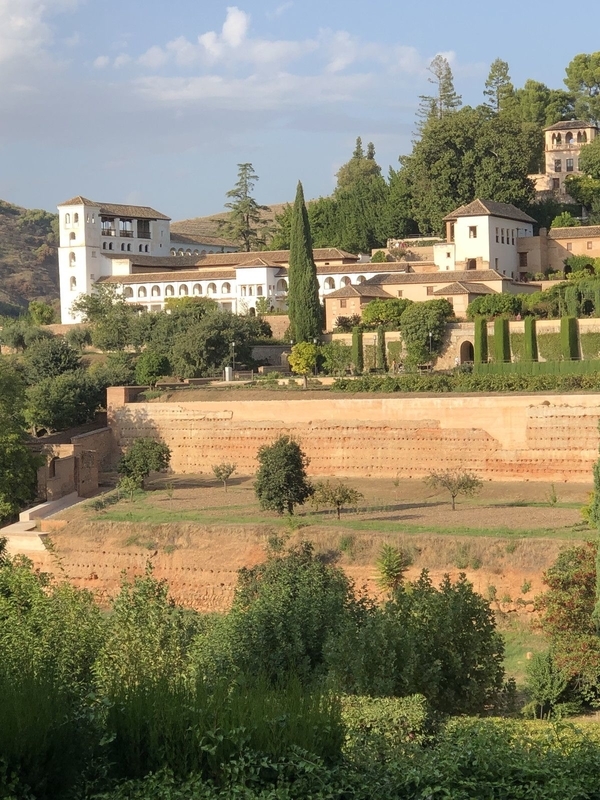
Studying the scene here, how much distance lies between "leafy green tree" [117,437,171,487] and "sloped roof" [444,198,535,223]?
58.7 feet

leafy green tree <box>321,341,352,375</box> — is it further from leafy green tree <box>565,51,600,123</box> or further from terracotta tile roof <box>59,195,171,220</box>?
leafy green tree <box>565,51,600,123</box>

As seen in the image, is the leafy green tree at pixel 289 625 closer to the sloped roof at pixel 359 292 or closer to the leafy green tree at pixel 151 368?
the leafy green tree at pixel 151 368

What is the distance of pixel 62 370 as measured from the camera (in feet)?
134

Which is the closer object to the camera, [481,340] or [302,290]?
[481,340]

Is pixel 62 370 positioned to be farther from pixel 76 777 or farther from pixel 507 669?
pixel 76 777

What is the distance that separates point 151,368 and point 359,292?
8.24 meters

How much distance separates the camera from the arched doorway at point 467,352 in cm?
3989

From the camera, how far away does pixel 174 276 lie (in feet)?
168

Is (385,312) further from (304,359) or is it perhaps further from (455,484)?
(455,484)

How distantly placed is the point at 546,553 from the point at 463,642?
262 inches

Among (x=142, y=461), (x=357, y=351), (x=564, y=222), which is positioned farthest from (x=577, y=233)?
(x=142, y=461)

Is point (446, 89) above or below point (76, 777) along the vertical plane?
above

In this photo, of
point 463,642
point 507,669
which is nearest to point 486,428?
point 507,669

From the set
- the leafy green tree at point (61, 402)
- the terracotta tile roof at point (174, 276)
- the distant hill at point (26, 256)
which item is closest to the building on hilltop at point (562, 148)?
the terracotta tile roof at point (174, 276)
